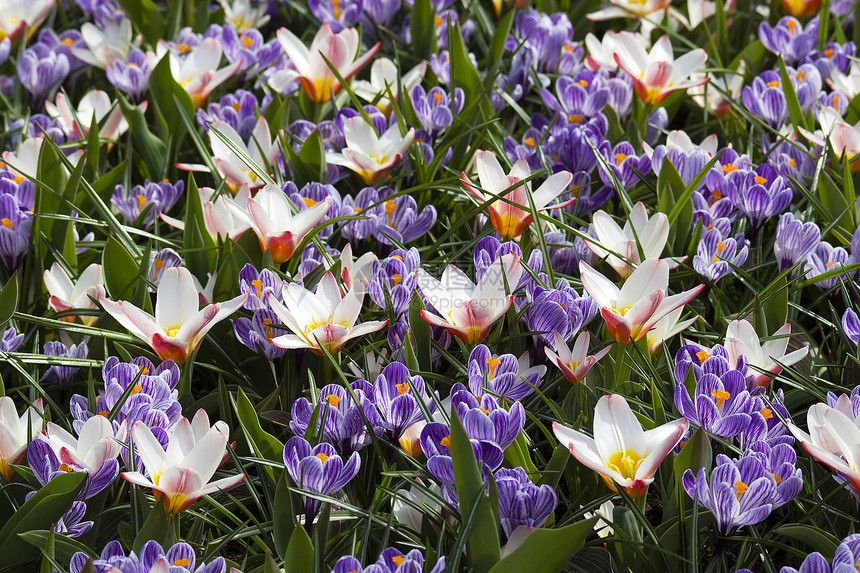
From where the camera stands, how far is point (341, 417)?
1.00 m

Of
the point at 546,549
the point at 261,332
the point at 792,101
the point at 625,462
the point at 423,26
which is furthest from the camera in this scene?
the point at 423,26

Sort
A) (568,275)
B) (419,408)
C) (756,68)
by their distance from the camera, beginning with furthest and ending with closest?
(756,68), (568,275), (419,408)

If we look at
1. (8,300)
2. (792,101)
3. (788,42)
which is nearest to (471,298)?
(8,300)

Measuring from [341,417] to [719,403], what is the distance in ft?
1.41

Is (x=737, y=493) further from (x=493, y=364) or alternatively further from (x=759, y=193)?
(x=759, y=193)

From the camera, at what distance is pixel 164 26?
2213 millimetres

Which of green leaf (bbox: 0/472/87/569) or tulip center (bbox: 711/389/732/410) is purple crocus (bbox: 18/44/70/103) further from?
tulip center (bbox: 711/389/732/410)

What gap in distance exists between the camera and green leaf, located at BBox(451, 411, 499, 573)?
86 centimetres

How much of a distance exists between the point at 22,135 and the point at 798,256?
1.44m

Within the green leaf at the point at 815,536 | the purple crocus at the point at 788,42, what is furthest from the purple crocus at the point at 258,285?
the purple crocus at the point at 788,42

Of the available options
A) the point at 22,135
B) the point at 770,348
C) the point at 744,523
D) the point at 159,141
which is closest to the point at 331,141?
the point at 159,141

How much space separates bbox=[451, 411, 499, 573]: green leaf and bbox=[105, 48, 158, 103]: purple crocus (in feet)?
4.23

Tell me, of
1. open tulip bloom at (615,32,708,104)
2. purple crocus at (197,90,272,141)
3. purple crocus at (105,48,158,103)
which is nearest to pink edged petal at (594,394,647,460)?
open tulip bloom at (615,32,708,104)

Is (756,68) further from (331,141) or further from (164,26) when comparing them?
(164,26)
